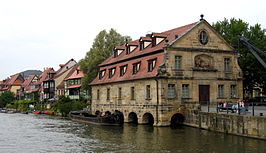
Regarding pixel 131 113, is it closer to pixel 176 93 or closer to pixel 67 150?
pixel 176 93

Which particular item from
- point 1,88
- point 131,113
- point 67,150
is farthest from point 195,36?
point 1,88

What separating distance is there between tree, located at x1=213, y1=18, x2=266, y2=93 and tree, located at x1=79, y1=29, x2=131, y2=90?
2070cm

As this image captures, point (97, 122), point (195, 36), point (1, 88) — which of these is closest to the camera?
point (195, 36)

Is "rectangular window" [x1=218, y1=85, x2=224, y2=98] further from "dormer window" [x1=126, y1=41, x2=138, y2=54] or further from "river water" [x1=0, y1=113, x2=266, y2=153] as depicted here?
"dormer window" [x1=126, y1=41, x2=138, y2=54]

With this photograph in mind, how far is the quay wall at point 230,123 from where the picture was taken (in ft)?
85.9

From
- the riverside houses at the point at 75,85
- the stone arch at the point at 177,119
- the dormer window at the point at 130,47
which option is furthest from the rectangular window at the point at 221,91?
the riverside houses at the point at 75,85

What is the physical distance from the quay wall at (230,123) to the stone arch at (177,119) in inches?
57.6

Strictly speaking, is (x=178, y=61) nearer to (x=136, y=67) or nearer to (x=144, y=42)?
(x=136, y=67)

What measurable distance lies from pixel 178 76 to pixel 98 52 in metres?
27.0

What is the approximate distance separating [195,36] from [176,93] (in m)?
6.70

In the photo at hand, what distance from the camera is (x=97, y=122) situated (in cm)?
4266

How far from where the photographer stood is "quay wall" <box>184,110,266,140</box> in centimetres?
2619

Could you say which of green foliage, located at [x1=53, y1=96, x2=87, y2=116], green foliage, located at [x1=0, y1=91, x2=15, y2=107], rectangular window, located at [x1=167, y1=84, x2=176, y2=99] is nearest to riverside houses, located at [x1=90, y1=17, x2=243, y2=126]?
rectangular window, located at [x1=167, y1=84, x2=176, y2=99]

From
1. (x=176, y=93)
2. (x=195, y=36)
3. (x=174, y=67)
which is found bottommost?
(x=176, y=93)
